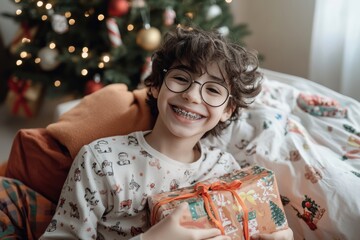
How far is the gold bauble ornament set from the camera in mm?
2062

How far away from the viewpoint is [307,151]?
3.98ft

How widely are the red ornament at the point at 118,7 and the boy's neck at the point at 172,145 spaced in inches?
45.6

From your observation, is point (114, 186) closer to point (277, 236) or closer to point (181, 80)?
point (181, 80)

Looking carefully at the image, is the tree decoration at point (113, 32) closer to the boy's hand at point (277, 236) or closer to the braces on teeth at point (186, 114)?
the braces on teeth at point (186, 114)

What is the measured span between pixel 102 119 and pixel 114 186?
32 cm

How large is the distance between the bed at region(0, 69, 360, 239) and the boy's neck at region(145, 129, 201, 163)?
0.58ft

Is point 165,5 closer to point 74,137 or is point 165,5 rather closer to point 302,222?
point 74,137

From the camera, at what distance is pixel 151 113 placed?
4.17ft

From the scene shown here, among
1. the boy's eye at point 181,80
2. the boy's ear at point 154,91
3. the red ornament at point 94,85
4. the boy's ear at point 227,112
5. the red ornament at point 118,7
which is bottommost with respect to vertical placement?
the red ornament at point 94,85

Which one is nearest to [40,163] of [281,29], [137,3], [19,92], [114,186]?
[114,186]

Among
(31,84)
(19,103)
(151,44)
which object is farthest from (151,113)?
(19,103)

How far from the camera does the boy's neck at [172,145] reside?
1.05 m

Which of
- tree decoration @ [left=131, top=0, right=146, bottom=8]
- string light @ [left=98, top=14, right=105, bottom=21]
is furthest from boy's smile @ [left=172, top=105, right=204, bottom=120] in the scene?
string light @ [left=98, top=14, right=105, bottom=21]

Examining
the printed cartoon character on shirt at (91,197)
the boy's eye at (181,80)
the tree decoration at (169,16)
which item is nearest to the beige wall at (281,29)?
the tree decoration at (169,16)
